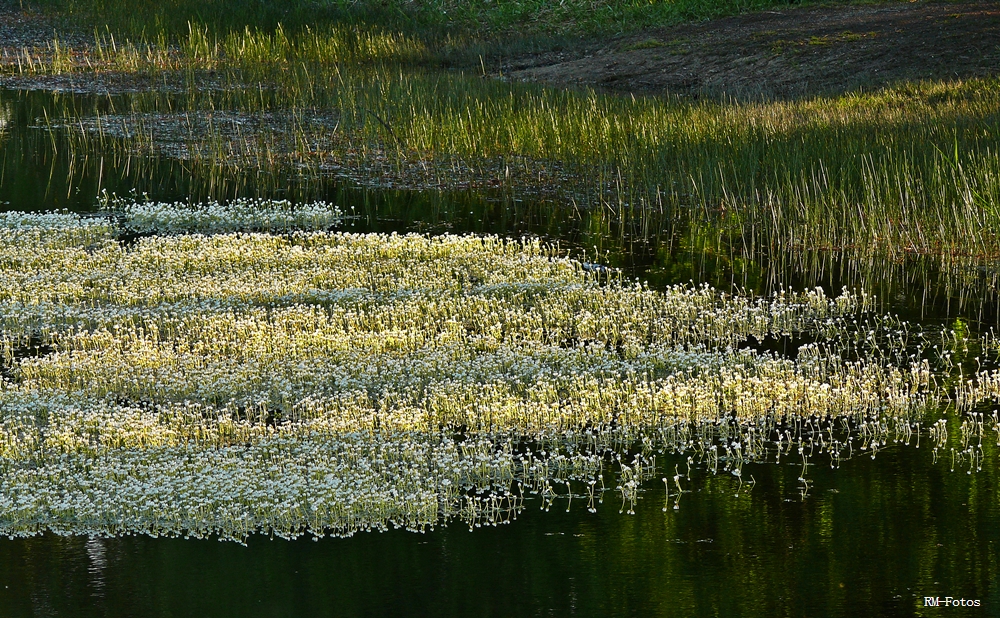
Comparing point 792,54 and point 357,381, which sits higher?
point 792,54

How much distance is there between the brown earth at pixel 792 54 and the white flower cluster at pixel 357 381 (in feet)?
37.6

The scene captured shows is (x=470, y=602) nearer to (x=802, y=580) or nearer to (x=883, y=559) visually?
(x=802, y=580)

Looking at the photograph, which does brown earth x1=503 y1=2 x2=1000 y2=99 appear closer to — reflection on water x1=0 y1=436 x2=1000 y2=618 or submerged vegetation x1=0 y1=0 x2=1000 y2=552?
submerged vegetation x1=0 y1=0 x2=1000 y2=552

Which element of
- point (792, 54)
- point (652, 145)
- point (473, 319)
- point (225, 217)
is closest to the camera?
point (473, 319)

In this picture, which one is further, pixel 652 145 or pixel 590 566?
pixel 652 145

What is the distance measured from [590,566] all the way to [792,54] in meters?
20.5

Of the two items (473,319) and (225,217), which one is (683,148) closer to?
(225,217)

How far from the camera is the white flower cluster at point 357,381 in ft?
25.1

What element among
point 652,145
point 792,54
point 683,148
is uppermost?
point 792,54

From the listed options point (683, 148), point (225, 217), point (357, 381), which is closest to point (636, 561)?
point (357, 381)

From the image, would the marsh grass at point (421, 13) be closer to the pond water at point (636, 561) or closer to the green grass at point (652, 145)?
the green grass at point (652, 145)

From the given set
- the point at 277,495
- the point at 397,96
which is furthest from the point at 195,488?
the point at 397,96

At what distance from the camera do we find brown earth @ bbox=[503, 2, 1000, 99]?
23.5 m

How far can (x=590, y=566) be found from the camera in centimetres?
695
